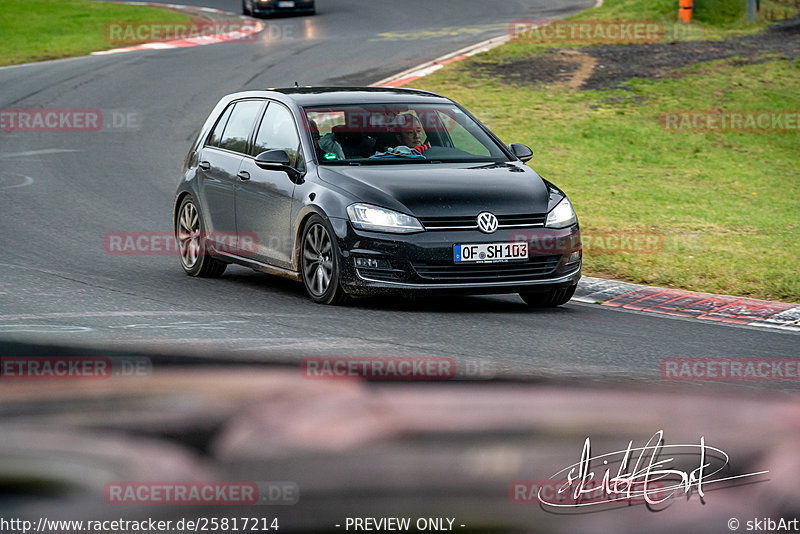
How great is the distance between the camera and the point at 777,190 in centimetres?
1681

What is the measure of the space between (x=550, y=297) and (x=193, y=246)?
3318 millimetres

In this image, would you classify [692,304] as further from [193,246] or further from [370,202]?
[193,246]

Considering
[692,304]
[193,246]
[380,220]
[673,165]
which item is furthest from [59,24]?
[692,304]

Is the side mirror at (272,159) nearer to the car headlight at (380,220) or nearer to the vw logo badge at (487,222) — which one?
the car headlight at (380,220)

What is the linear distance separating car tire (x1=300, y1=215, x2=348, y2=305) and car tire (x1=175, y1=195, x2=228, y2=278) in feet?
5.54

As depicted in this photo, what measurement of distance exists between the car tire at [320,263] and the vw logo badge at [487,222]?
3.34 ft

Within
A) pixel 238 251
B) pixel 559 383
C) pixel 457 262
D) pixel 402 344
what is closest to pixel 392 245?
pixel 457 262

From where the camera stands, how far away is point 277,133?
9977 mm

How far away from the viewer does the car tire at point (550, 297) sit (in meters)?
9.20

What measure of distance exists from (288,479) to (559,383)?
0.75 meters

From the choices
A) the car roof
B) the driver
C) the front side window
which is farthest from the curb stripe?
the front side window

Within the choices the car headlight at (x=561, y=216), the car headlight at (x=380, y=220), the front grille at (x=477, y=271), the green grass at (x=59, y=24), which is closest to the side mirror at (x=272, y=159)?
the car headlight at (x=380, y=220)

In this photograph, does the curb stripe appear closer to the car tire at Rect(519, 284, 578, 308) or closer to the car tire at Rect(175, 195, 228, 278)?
the car tire at Rect(519, 284, 578, 308)

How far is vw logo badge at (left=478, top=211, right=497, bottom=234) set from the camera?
858 centimetres
